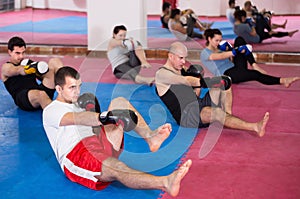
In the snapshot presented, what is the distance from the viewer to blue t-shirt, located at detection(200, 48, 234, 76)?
6.84 meters

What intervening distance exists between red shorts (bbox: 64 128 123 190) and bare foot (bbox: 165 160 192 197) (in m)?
0.58

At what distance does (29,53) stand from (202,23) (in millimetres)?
3514

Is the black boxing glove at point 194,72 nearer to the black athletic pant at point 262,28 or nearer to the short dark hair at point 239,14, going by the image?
the short dark hair at point 239,14

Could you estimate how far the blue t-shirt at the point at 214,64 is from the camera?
6836 mm

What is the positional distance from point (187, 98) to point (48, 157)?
158 centimetres

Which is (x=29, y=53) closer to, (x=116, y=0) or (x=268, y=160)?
(x=116, y=0)

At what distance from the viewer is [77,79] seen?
383 centimetres

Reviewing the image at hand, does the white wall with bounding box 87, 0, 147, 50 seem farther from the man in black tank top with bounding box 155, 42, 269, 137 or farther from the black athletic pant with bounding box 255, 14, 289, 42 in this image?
the man in black tank top with bounding box 155, 42, 269, 137

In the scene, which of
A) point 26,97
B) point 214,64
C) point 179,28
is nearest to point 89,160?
point 26,97

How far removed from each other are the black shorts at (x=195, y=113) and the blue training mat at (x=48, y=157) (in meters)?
0.08

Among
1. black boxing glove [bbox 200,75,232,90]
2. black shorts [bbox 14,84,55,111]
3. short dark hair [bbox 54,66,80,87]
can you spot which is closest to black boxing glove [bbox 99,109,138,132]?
short dark hair [bbox 54,66,80,87]

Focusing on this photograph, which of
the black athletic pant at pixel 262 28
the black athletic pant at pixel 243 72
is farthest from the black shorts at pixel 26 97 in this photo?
the black athletic pant at pixel 262 28

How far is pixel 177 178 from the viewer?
326cm

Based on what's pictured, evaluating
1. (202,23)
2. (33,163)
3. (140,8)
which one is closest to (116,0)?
(140,8)
